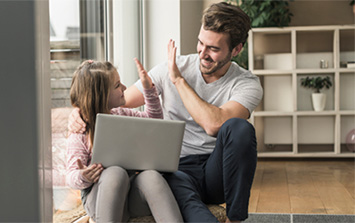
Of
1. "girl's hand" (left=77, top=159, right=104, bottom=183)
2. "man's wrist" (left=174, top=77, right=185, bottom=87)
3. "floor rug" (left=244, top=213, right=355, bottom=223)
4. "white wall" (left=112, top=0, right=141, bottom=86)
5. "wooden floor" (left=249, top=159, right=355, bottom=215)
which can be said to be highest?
"white wall" (left=112, top=0, right=141, bottom=86)

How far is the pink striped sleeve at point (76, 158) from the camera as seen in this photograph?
142 cm

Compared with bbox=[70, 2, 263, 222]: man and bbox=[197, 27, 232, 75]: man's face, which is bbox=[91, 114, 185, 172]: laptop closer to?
bbox=[70, 2, 263, 222]: man

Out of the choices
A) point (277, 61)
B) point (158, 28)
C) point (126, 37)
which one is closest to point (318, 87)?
point (277, 61)

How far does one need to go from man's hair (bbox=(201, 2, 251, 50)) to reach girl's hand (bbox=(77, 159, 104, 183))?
812mm

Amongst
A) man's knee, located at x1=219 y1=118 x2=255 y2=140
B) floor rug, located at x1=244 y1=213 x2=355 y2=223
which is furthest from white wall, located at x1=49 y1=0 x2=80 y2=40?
floor rug, located at x1=244 y1=213 x2=355 y2=223

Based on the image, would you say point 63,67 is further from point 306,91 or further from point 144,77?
point 306,91

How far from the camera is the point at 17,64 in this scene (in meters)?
0.34

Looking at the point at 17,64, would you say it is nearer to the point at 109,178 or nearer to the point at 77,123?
the point at 109,178

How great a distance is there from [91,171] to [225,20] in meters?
0.90

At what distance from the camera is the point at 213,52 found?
1.94 m

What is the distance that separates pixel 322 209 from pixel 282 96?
211cm

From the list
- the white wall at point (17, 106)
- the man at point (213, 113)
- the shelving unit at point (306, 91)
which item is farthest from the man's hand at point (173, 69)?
the shelving unit at point (306, 91)

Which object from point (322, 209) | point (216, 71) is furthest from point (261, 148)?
point (216, 71)

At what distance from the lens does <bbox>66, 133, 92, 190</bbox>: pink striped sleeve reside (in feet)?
4.67
